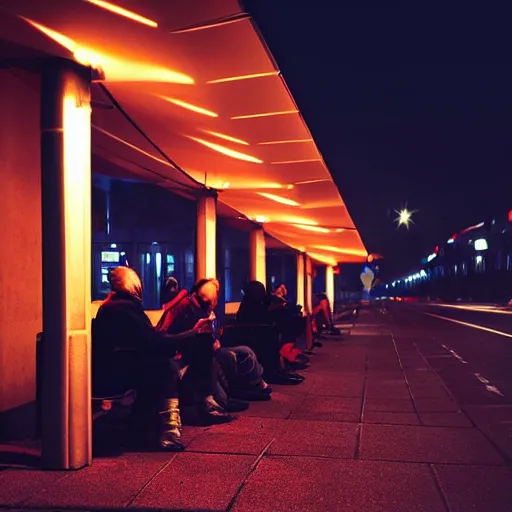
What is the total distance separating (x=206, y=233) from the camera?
12.4 metres

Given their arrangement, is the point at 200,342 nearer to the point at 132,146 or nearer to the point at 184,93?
the point at 184,93

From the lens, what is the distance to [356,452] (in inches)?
231

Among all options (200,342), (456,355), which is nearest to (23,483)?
(200,342)

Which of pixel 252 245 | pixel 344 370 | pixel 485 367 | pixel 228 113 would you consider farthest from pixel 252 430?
pixel 252 245

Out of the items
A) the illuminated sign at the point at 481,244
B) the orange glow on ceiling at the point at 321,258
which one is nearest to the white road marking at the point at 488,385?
the orange glow on ceiling at the point at 321,258

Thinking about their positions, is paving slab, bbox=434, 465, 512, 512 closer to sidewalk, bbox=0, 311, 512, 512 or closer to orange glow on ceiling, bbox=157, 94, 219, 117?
sidewalk, bbox=0, 311, 512, 512

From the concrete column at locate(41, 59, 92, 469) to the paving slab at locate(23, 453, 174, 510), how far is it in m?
0.22

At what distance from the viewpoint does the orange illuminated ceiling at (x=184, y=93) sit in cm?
458

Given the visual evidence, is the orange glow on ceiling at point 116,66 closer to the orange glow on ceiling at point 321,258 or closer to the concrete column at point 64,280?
the concrete column at point 64,280

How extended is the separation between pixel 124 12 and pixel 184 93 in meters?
1.83

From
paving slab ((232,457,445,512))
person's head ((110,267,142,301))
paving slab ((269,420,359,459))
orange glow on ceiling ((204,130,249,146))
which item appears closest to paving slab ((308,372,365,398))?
paving slab ((269,420,359,459))

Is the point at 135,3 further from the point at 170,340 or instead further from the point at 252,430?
the point at 252,430

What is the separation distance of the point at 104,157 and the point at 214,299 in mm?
3276

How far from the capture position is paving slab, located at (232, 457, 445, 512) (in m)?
4.43
